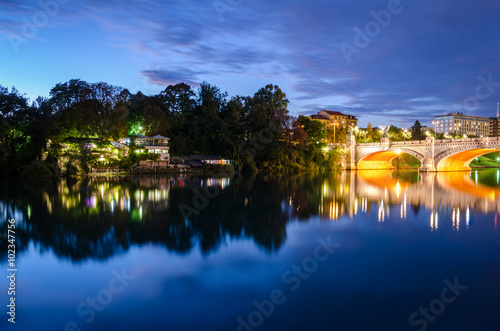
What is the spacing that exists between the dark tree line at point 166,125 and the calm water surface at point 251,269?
87.6ft

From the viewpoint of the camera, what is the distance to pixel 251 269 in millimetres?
11008

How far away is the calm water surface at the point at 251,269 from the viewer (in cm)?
809

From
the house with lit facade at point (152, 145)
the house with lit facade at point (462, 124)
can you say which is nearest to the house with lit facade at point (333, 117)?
the house with lit facade at point (462, 124)

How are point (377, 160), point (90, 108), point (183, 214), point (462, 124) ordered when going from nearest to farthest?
point (183, 214) → point (90, 108) → point (377, 160) → point (462, 124)

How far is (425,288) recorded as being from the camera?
9.57 metres

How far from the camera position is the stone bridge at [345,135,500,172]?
52709 mm

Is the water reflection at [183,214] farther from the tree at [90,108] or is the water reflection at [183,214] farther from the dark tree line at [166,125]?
the tree at [90,108]

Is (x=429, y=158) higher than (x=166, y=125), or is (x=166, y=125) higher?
(x=166, y=125)

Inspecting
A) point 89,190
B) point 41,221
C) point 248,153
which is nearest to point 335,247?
point 41,221

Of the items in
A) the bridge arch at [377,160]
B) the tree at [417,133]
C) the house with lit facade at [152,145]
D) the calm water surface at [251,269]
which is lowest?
the calm water surface at [251,269]

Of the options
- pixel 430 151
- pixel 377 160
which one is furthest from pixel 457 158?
pixel 377 160

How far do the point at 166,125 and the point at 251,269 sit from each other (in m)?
53.2

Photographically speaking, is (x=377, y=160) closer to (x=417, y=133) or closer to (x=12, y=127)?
(x=417, y=133)

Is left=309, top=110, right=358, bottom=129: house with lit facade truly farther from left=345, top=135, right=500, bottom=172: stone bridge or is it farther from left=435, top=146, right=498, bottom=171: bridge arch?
left=435, top=146, right=498, bottom=171: bridge arch
